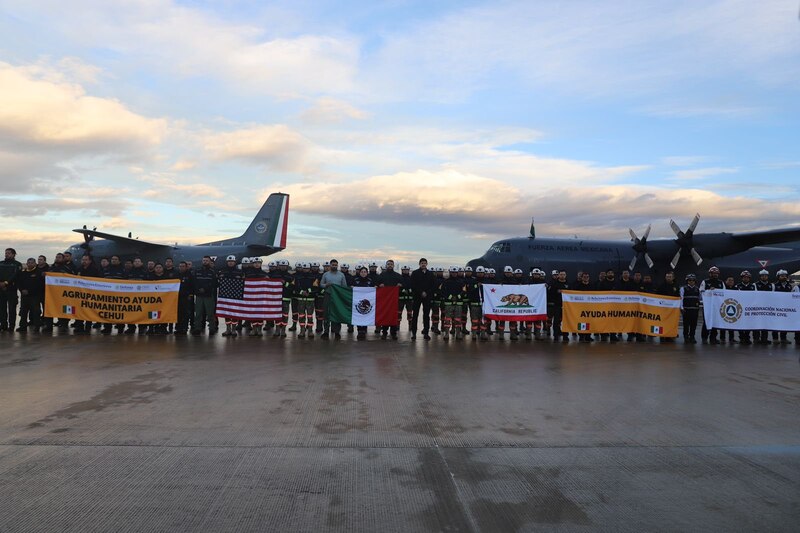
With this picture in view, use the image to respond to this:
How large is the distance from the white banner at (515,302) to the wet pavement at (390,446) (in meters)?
4.23

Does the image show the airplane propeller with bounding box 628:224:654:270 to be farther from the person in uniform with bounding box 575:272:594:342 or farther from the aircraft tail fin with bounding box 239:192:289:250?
the aircraft tail fin with bounding box 239:192:289:250

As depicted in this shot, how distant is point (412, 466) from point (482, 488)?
0.71 meters

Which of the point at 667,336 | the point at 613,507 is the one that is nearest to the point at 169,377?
the point at 613,507

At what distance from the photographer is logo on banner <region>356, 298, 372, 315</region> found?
13.7 meters

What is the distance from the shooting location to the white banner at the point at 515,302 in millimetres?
13961

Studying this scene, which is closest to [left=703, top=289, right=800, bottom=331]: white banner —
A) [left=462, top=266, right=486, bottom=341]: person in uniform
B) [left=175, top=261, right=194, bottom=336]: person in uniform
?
[left=462, top=266, right=486, bottom=341]: person in uniform

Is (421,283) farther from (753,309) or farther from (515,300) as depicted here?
(753,309)

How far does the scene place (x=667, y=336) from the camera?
13.8 m

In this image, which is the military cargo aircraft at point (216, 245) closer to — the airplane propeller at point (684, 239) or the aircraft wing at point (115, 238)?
the aircraft wing at point (115, 238)

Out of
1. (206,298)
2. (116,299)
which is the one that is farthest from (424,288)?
(116,299)

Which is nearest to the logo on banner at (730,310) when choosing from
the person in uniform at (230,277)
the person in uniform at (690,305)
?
the person in uniform at (690,305)

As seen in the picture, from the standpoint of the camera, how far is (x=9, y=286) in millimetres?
13172

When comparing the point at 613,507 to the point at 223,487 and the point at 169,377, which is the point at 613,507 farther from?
the point at 169,377

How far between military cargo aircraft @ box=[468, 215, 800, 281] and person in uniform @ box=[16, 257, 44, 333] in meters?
15.7
